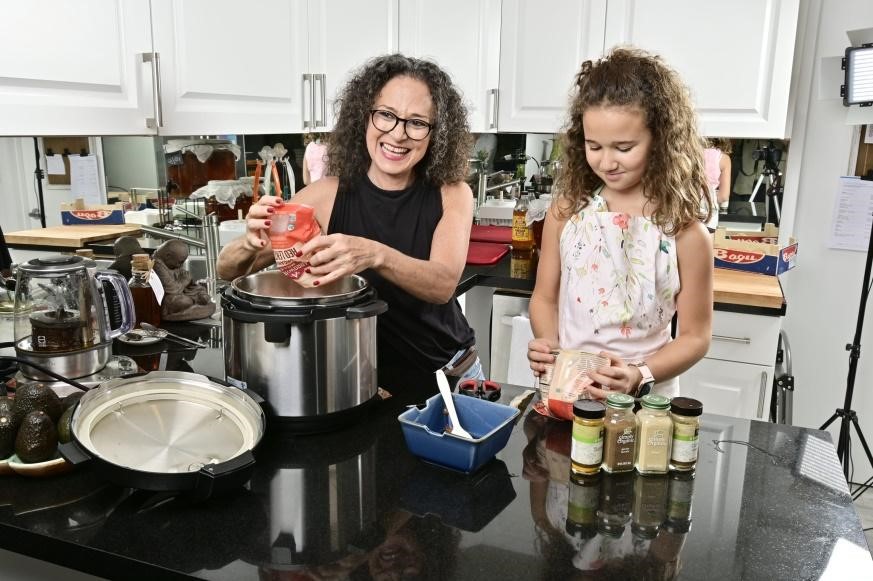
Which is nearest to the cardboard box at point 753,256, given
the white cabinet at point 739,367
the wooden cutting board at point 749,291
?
the wooden cutting board at point 749,291

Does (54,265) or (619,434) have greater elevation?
(54,265)

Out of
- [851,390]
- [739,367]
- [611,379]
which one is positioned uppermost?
[611,379]

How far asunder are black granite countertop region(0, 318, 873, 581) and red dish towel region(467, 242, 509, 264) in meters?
1.58

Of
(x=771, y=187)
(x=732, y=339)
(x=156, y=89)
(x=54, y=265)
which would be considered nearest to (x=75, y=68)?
(x=156, y=89)

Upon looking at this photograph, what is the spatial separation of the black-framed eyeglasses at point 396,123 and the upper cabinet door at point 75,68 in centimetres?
53

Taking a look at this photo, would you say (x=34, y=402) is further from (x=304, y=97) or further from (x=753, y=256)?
(x=753, y=256)

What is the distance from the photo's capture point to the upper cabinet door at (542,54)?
2.67 m

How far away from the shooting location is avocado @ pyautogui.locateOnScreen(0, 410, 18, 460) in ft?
3.18

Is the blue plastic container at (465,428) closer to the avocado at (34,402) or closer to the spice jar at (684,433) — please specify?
the spice jar at (684,433)

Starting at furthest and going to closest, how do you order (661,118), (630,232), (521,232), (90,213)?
(521,232), (90,213), (630,232), (661,118)

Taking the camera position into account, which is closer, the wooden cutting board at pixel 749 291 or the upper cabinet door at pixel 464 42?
the wooden cutting board at pixel 749 291

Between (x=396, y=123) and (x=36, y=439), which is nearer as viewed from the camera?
(x=36, y=439)

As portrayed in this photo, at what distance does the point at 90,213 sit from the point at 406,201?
0.93m

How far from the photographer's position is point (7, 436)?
0.97m
